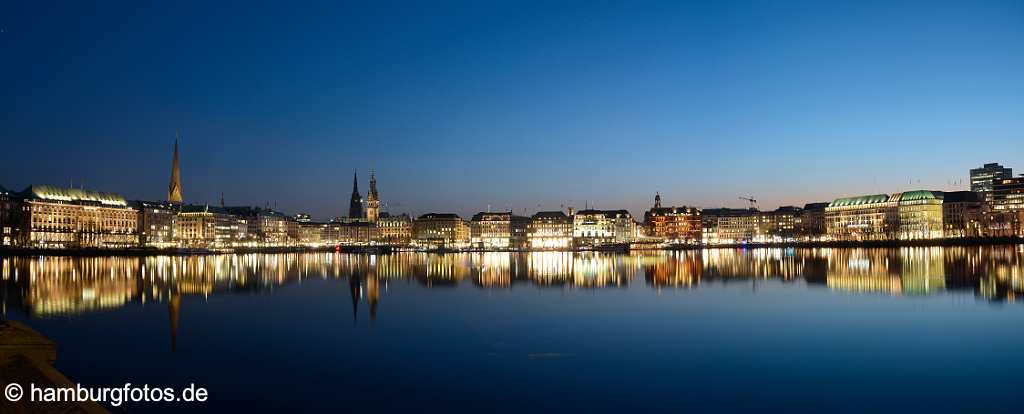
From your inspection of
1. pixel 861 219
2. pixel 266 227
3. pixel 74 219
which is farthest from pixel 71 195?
pixel 861 219

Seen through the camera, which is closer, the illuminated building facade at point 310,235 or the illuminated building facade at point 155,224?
the illuminated building facade at point 155,224

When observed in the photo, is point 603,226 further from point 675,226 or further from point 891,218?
point 891,218

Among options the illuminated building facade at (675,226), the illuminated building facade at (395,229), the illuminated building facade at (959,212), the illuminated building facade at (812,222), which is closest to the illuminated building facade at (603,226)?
the illuminated building facade at (675,226)

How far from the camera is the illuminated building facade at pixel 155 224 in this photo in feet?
456

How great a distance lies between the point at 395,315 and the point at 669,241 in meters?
160

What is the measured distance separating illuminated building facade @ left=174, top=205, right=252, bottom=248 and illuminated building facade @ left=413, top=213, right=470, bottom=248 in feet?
139

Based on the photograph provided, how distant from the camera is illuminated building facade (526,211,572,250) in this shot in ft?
560

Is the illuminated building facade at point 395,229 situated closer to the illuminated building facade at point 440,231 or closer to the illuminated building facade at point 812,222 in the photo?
the illuminated building facade at point 440,231

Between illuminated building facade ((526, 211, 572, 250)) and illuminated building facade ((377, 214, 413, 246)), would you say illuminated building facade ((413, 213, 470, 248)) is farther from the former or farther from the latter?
illuminated building facade ((526, 211, 572, 250))

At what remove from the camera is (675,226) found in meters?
186

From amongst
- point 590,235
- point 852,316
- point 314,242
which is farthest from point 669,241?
point 852,316

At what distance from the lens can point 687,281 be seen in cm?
4491

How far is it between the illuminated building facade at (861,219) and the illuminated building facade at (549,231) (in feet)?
208

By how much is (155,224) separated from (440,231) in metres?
62.6
